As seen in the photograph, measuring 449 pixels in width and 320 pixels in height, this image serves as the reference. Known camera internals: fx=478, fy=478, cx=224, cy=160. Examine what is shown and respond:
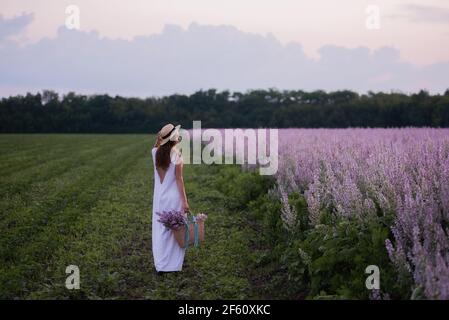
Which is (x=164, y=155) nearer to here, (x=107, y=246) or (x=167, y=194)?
(x=167, y=194)

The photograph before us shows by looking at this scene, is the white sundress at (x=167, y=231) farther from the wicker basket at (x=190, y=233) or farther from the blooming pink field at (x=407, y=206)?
the blooming pink field at (x=407, y=206)

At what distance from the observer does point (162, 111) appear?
104 metres

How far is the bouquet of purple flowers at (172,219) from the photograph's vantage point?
655cm

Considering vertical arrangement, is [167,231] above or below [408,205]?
below

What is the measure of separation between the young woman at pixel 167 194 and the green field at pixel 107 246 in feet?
0.81

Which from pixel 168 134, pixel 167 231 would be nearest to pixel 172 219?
pixel 167 231

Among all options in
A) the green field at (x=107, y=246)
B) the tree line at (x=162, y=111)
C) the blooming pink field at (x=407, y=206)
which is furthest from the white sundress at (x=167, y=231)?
the tree line at (x=162, y=111)

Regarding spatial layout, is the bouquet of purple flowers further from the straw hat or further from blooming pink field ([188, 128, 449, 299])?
blooming pink field ([188, 128, 449, 299])

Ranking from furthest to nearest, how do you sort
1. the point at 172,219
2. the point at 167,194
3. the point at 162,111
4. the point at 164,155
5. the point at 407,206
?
the point at 162,111 < the point at 167,194 < the point at 164,155 < the point at 172,219 < the point at 407,206

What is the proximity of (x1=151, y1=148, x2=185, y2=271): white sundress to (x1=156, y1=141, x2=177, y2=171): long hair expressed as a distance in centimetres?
6

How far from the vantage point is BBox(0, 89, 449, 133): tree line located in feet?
292

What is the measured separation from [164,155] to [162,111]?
98.8 metres

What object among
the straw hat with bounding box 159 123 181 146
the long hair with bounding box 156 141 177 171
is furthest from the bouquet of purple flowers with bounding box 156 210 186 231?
the straw hat with bounding box 159 123 181 146
